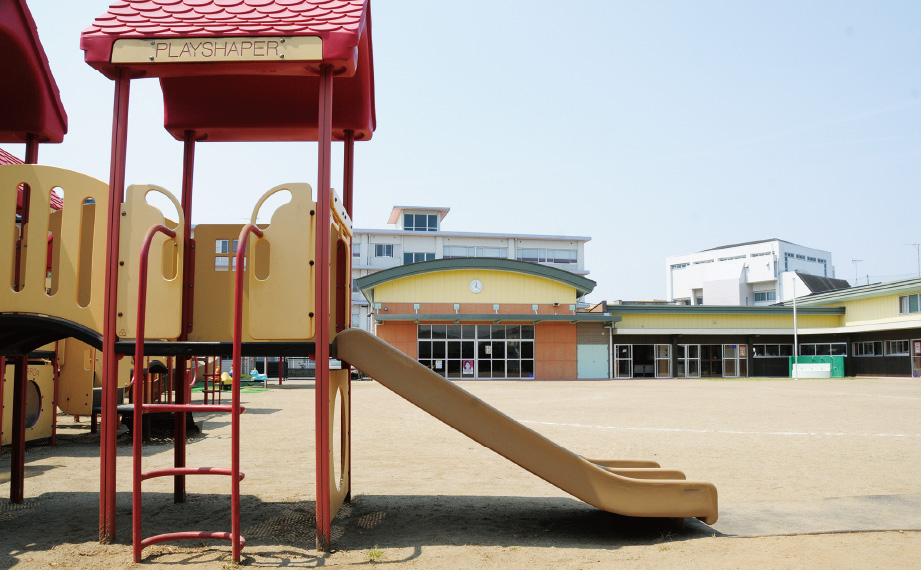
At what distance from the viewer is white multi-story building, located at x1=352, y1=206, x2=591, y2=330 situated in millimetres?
61188

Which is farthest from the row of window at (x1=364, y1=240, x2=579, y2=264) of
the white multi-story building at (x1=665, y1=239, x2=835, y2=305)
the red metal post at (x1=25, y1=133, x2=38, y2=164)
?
the red metal post at (x1=25, y1=133, x2=38, y2=164)

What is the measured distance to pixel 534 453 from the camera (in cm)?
564

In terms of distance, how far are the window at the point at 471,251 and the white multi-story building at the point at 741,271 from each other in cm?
3348

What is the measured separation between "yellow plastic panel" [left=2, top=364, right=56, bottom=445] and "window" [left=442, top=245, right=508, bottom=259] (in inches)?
2023

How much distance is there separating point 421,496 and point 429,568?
2.62 meters

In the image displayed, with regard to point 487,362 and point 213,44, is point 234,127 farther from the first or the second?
point 487,362

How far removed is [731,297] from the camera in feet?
279

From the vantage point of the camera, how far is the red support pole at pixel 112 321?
17.7 ft

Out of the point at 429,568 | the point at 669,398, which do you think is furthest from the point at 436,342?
the point at 429,568

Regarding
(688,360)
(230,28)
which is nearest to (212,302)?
(230,28)

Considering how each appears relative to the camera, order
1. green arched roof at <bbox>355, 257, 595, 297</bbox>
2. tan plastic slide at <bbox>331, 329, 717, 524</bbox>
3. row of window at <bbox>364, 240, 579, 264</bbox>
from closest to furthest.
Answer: tan plastic slide at <bbox>331, 329, 717, 524</bbox>
green arched roof at <bbox>355, 257, 595, 297</bbox>
row of window at <bbox>364, 240, 579, 264</bbox>

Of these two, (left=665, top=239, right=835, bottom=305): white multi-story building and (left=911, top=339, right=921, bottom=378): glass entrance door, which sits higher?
(left=665, top=239, right=835, bottom=305): white multi-story building

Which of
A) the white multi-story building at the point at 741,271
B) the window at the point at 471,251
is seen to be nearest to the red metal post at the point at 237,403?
the window at the point at 471,251

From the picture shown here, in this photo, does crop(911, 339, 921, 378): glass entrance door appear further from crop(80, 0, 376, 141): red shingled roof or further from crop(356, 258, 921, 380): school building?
crop(80, 0, 376, 141): red shingled roof
